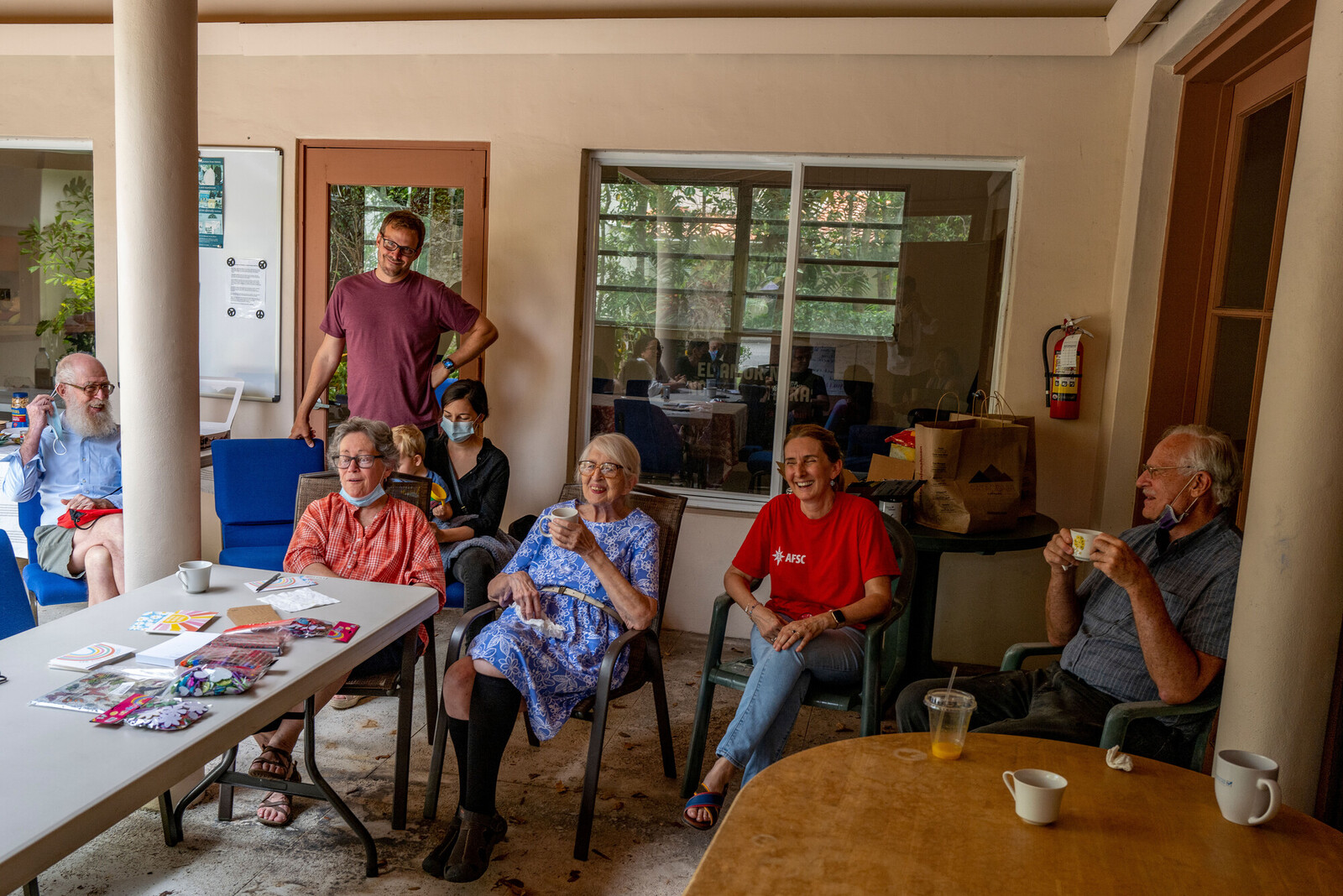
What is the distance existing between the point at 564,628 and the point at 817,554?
842 millimetres

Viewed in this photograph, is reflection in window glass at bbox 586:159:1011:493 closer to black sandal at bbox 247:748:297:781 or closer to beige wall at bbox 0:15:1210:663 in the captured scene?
beige wall at bbox 0:15:1210:663

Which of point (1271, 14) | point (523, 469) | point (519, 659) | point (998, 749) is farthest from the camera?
point (523, 469)

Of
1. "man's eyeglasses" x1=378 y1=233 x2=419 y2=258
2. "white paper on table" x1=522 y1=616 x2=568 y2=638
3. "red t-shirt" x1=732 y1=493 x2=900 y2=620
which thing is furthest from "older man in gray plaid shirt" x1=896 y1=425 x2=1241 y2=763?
"man's eyeglasses" x1=378 y1=233 x2=419 y2=258

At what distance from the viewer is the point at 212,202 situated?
17.1ft

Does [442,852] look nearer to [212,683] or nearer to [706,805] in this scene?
[706,805]

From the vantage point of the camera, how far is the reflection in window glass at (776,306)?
464cm

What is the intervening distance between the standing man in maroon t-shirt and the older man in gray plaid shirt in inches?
107

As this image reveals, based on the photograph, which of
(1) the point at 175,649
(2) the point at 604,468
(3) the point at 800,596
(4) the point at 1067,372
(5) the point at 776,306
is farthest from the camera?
(5) the point at 776,306

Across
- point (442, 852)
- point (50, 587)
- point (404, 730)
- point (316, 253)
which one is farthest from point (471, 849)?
point (316, 253)

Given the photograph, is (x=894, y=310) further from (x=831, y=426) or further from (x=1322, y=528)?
(x=1322, y=528)

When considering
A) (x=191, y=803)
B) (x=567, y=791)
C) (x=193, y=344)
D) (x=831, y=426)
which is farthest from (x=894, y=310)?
(x=191, y=803)

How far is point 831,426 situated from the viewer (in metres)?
4.82

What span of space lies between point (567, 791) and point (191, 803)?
1124 millimetres

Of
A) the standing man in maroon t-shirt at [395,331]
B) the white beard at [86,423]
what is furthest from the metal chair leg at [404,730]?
the white beard at [86,423]
